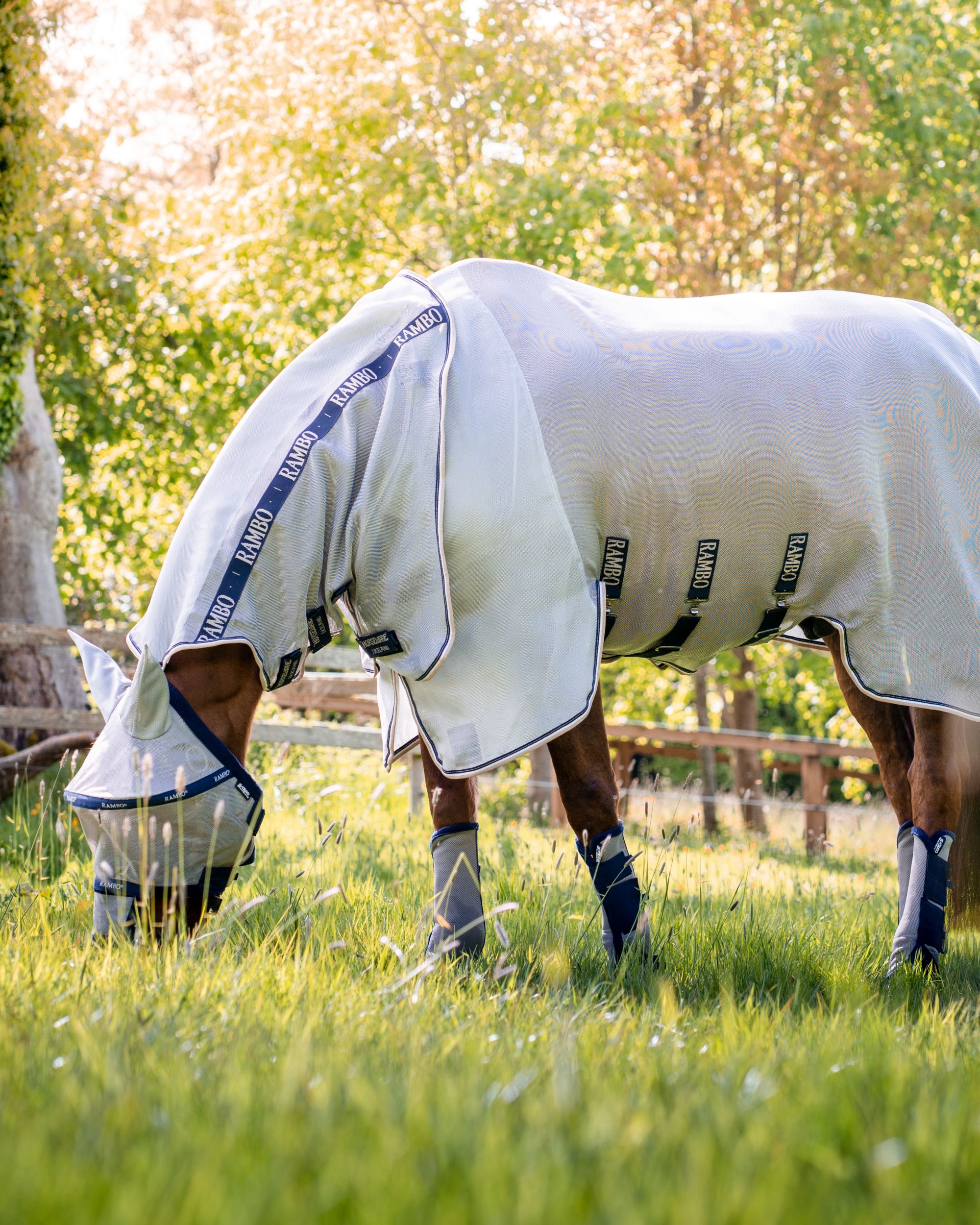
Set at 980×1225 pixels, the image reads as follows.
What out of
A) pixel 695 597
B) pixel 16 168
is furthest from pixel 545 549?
pixel 16 168

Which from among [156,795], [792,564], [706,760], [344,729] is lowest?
[706,760]

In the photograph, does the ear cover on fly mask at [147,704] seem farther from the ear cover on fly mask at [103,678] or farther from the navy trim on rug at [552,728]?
the navy trim on rug at [552,728]

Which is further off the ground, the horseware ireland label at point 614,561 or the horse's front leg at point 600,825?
the horseware ireland label at point 614,561

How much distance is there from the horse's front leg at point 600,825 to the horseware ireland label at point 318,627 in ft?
2.30

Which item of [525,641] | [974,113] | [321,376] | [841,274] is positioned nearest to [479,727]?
[525,641]

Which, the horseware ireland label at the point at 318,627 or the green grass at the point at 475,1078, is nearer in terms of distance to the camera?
the green grass at the point at 475,1078

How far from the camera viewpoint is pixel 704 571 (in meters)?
3.18

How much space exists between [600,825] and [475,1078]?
4.98 ft

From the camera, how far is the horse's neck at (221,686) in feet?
8.36

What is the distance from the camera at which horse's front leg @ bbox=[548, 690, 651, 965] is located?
3049mm

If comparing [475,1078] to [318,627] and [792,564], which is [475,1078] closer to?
[318,627]

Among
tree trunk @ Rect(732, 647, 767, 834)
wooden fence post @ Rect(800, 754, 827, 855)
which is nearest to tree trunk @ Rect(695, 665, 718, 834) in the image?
tree trunk @ Rect(732, 647, 767, 834)

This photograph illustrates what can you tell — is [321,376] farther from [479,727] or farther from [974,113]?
[974,113]

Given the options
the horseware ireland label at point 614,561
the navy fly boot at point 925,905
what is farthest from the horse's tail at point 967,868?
the horseware ireland label at point 614,561
